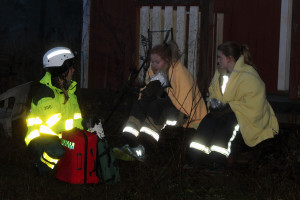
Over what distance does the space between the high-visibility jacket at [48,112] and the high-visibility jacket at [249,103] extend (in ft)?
5.80

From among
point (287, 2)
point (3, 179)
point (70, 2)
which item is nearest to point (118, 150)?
point (3, 179)

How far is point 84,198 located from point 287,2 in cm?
744

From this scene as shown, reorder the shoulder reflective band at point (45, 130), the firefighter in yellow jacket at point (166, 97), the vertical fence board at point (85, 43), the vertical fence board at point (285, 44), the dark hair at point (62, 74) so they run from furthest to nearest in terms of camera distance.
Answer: the vertical fence board at point (85, 43)
the vertical fence board at point (285, 44)
the firefighter in yellow jacket at point (166, 97)
the dark hair at point (62, 74)
the shoulder reflective band at point (45, 130)

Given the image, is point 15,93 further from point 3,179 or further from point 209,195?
point 209,195

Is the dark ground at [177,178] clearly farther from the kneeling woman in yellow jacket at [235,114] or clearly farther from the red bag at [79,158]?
the kneeling woman in yellow jacket at [235,114]

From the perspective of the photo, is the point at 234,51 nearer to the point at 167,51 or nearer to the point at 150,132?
the point at 167,51

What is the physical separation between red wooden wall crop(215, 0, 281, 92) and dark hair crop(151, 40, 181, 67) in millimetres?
4691

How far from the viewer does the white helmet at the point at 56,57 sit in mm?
5289

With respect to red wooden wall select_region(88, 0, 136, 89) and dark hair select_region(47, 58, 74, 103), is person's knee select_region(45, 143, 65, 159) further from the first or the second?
red wooden wall select_region(88, 0, 136, 89)

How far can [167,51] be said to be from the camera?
6320 mm

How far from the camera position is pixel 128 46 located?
10.7m

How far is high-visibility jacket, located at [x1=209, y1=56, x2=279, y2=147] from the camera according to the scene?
17.9 feet

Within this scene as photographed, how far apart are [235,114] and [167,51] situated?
1.30 m

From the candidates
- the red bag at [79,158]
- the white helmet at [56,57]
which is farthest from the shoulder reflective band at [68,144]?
the white helmet at [56,57]
